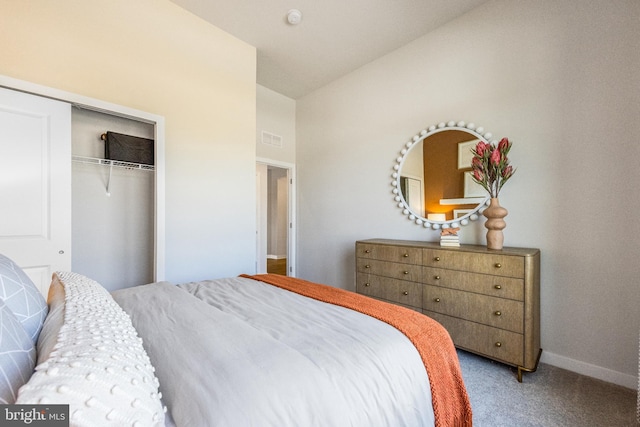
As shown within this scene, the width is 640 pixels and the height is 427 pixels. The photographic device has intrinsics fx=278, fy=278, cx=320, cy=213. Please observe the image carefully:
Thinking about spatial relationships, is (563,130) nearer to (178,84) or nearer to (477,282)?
(477,282)

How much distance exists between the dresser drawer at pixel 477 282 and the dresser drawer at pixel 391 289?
17 cm

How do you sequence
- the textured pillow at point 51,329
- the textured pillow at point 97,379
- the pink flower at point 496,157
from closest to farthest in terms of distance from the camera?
1. the textured pillow at point 97,379
2. the textured pillow at point 51,329
3. the pink flower at point 496,157

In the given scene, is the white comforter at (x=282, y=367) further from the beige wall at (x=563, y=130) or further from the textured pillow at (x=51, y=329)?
the beige wall at (x=563, y=130)

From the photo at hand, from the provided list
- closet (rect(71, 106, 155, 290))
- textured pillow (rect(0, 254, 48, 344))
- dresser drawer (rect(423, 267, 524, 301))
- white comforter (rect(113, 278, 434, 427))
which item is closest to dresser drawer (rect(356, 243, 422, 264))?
dresser drawer (rect(423, 267, 524, 301))

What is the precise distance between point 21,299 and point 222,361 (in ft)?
2.29

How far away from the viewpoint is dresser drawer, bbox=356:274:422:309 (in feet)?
8.34

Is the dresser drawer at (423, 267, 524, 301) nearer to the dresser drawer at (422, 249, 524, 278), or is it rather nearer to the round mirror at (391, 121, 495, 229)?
the dresser drawer at (422, 249, 524, 278)

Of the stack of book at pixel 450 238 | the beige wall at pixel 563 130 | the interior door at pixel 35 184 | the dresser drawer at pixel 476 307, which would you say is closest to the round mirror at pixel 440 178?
the beige wall at pixel 563 130

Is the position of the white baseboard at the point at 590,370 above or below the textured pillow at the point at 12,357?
below

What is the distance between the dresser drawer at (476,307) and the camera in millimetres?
2004

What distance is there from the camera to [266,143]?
418 cm

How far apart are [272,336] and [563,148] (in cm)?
260

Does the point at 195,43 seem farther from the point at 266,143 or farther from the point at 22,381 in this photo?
the point at 22,381

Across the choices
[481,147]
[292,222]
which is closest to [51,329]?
[481,147]
